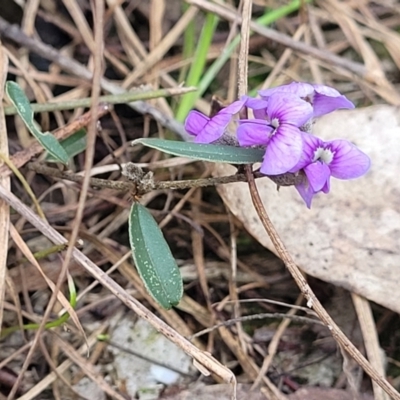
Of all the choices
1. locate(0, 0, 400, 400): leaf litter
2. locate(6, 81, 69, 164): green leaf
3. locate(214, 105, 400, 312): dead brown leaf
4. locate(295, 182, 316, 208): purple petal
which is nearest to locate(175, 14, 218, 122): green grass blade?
locate(0, 0, 400, 400): leaf litter

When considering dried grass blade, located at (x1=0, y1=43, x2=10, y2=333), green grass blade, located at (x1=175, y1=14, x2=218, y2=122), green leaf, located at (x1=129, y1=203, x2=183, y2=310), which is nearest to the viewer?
green leaf, located at (x1=129, y1=203, x2=183, y2=310)

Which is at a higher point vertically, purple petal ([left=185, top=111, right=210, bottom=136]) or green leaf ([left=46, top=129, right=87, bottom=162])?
purple petal ([left=185, top=111, right=210, bottom=136])

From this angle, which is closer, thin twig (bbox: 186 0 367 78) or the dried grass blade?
the dried grass blade

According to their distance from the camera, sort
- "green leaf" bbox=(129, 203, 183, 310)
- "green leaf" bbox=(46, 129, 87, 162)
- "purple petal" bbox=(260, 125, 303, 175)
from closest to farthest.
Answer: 1. "purple petal" bbox=(260, 125, 303, 175)
2. "green leaf" bbox=(129, 203, 183, 310)
3. "green leaf" bbox=(46, 129, 87, 162)

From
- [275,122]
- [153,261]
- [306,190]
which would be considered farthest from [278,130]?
[153,261]

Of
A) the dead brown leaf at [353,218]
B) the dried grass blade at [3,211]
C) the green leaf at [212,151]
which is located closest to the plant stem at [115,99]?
Result: the dried grass blade at [3,211]

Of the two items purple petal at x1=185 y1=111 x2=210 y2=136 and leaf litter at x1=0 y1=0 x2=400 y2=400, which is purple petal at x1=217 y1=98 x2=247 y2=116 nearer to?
purple petal at x1=185 y1=111 x2=210 y2=136
